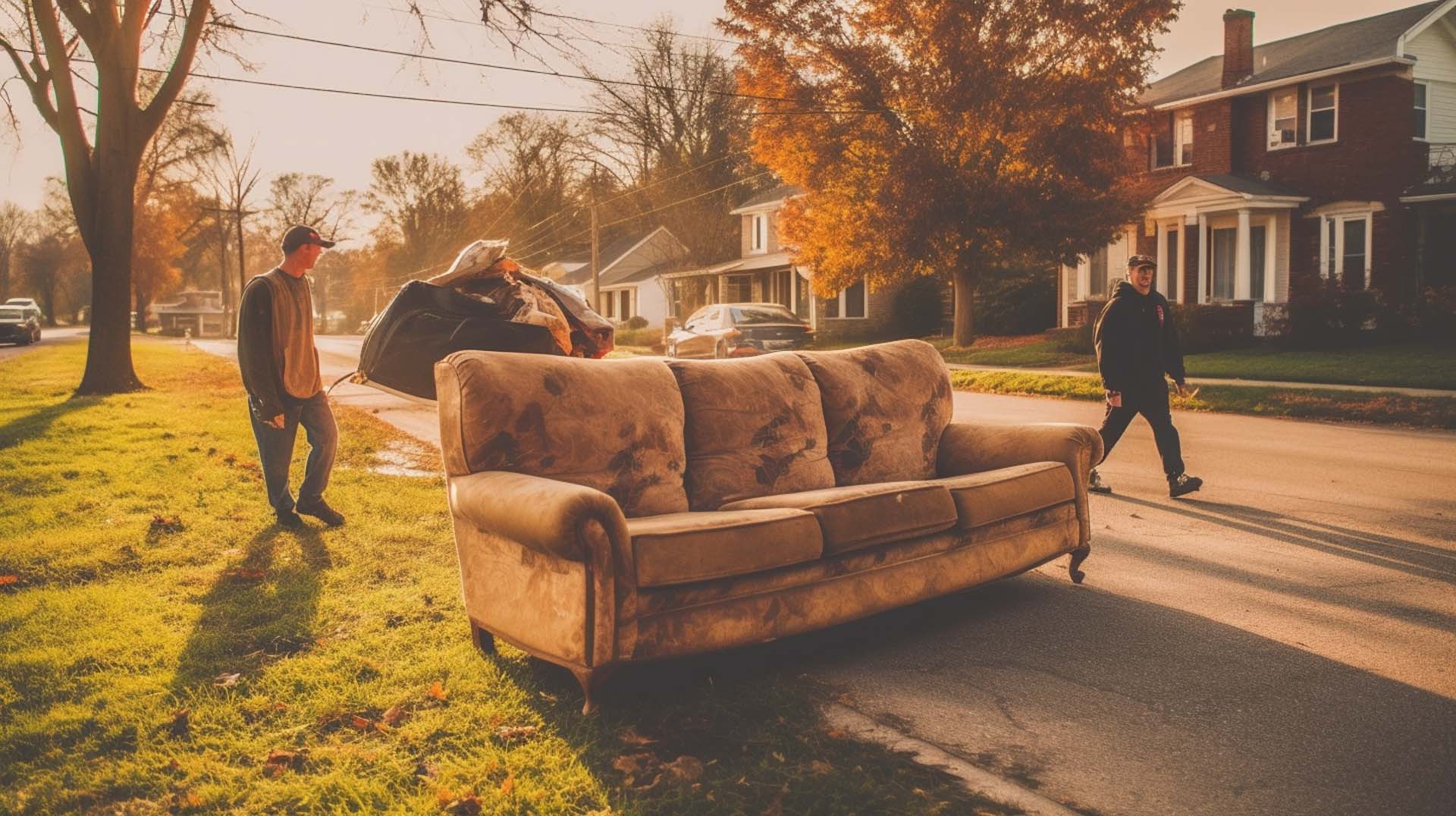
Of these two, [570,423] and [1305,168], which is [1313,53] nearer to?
[1305,168]

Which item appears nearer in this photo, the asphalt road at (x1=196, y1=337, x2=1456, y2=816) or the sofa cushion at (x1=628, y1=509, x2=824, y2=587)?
the asphalt road at (x1=196, y1=337, x2=1456, y2=816)

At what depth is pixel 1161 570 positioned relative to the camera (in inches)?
249

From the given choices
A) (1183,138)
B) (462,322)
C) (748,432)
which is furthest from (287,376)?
(1183,138)

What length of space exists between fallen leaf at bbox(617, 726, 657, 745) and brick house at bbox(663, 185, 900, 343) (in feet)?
104

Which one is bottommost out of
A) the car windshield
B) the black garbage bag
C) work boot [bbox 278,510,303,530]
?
work boot [bbox 278,510,303,530]

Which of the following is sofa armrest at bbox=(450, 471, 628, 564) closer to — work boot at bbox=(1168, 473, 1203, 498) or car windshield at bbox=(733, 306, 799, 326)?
work boot at bbox=(1168, 473, 1203, 498)

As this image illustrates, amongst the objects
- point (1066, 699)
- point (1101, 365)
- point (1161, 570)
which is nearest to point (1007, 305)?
point (1101, 365)

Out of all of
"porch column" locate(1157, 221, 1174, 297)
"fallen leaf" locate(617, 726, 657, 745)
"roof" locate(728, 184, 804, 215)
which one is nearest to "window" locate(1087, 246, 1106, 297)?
"porch column" locate(1157, 221, 1174, 297)

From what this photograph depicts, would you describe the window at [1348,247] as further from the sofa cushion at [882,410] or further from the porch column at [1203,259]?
the sofa cushion at [882,410]

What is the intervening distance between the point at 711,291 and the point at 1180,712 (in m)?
47.2

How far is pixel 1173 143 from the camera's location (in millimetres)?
32719

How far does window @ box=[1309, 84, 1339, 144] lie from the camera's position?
28.0 m

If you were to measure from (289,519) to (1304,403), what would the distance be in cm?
1352

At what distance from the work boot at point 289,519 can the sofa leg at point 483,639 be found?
10.5ft
